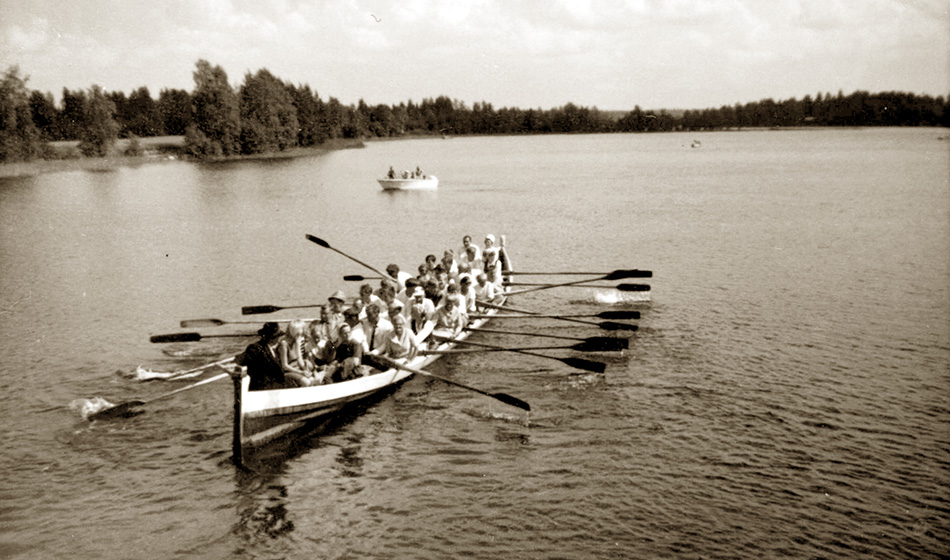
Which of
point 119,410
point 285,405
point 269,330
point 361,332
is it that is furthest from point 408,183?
point 269,330

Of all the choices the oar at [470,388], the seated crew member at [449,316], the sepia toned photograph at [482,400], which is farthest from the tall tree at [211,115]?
the oar at [470,388]

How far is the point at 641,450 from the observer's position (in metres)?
13.9

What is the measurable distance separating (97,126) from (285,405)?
10308 cm

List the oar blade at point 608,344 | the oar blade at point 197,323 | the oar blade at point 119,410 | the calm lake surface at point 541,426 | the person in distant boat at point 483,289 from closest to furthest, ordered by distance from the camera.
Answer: the calm lake surface at point 541,426
the oar blade at point 119,410
the oar blade at point 608,344
the oar blade at point 197,323
the person in distant boat at point 483,289

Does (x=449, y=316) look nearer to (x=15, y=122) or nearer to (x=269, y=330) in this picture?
(x=269, y=330)

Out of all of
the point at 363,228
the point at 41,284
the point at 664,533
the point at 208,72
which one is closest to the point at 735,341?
the point at 664,533

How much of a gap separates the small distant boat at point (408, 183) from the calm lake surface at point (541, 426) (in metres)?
30.3

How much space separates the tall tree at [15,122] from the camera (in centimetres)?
8044

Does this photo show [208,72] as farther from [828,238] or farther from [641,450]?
[641,450]

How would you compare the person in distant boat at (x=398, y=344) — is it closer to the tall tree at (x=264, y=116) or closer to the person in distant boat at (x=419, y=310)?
the person in distant boat at (x=419, y=310)

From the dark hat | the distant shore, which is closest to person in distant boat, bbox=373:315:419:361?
the dark hat

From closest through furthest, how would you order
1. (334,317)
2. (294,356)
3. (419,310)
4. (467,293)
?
(294,356) → (334,317) → (419,310) → (467,293)

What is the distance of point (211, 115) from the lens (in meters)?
114

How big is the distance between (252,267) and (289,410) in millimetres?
19456
